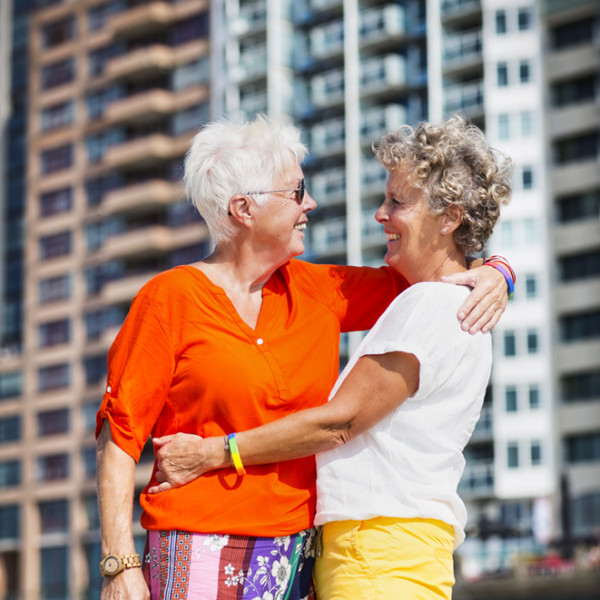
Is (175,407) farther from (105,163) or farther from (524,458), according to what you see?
(105,163)

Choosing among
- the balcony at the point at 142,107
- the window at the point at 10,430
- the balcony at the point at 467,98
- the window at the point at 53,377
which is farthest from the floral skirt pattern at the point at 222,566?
the window at the point at 10,430

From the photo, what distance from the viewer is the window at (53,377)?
6069 cm

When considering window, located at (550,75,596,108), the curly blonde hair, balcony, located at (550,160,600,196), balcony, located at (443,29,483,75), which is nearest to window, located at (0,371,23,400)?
balcony, located at (443,29,483,75)

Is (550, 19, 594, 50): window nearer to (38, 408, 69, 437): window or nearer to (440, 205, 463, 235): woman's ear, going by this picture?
(38, 408, 69, 437): window

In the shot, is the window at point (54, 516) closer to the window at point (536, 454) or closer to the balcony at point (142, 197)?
the balcony at point (142, 197)

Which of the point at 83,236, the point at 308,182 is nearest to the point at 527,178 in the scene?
the point at 308,182

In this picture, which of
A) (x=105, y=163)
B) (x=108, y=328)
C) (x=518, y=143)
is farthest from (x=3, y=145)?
(x=518, y=143)

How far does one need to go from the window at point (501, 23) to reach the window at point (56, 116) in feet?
82.2

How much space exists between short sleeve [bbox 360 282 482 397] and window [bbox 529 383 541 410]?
4619cm

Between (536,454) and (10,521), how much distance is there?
29.1 m

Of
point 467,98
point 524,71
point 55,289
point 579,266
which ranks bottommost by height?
point 579,266

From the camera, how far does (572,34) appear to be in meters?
51.9

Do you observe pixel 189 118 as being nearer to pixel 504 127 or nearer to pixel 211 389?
pixel 504 127

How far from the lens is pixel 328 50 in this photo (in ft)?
190
